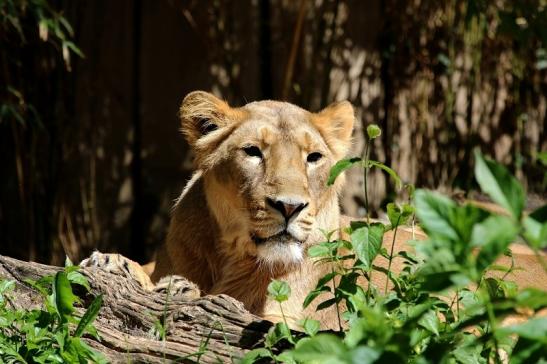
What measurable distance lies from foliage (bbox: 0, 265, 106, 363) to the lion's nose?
1.02 m

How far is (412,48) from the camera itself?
802 cm

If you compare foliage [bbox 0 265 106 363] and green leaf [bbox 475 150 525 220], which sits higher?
green leaf [bbox 475 150 525 220]

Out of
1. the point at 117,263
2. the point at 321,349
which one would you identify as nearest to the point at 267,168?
the point at 117,263

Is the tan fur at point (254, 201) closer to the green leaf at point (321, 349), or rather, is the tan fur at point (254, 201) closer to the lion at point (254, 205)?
the lion at point (254, 205)

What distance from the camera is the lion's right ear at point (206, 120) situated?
459cm

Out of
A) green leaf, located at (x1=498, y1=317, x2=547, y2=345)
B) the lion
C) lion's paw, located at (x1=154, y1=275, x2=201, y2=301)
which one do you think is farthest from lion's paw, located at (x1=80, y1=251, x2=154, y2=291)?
green leaf, located at (x1=498, y1=317, x2=547, y2=345)

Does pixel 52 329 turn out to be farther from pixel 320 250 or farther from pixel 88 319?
pixel 320 250

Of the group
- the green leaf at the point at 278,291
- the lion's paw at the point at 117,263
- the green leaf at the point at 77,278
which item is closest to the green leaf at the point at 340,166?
the green leaf at the point at 278,291

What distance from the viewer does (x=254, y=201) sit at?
13.5 ft

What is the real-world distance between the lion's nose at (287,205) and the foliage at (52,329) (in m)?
1.02

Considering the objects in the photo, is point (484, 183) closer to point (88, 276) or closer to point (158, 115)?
point (88, 276)

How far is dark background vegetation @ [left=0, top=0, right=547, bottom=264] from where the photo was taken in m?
7.51

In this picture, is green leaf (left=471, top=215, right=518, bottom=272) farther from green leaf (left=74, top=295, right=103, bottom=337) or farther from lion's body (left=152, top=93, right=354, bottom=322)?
lion's body (left=152, top=93, right=354, bottom=322)

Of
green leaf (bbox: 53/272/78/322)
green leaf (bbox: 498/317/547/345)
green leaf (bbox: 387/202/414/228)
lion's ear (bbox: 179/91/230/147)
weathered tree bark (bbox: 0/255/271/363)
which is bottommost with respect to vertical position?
weathered tree bark (bbox: 0/255/271/363)
